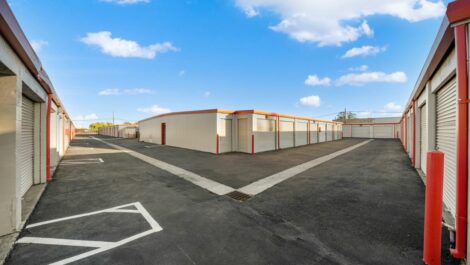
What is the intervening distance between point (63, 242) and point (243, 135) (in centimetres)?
1171

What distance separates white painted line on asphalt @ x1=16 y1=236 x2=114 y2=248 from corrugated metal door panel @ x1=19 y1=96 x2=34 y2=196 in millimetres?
2715

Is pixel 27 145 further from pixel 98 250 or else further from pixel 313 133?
pixel 313 133

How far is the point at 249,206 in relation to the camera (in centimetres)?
424

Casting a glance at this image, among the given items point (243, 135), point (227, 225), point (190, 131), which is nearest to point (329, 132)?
point (243, 135)

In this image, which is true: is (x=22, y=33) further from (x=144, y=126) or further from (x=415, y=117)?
(x=144, y=126)

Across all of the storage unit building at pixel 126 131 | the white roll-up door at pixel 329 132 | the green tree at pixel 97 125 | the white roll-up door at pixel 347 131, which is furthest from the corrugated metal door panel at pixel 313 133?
the green tree at pixel 97 125

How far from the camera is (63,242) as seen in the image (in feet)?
9.51

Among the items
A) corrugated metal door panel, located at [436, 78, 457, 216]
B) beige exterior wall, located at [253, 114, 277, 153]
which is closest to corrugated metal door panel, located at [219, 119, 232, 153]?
beige exterior wall, located at [253, 114, 277, 153]

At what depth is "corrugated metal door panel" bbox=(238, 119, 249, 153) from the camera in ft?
45.3

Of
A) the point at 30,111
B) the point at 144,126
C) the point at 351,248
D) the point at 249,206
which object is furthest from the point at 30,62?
the point at 144,126

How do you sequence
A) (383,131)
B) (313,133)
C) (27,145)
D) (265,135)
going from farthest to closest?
(383,131)
(313,133)
(265,135)
(27,145)

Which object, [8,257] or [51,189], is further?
[51,189]

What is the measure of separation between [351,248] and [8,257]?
476 cm

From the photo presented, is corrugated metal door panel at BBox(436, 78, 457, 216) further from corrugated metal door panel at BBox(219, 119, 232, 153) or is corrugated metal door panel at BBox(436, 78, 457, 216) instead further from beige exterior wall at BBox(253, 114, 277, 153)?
corrugated metal door panel at BBox(219, 119, 232, 153)
